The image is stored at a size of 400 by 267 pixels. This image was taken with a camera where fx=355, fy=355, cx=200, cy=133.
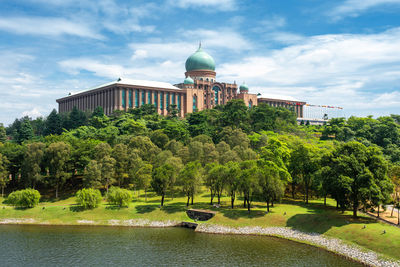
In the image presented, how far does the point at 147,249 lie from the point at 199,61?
341ft

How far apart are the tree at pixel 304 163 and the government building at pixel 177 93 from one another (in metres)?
68.2

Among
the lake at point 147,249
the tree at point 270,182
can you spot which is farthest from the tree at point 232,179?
the lake at point 147,249

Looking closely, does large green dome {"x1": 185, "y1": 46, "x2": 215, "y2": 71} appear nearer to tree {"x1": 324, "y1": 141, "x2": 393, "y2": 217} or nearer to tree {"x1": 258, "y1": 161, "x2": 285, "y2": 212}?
tree {"x1": 258, "y1": 161, "x2": 285, "y2": 212}

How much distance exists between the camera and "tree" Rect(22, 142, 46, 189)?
68.6m

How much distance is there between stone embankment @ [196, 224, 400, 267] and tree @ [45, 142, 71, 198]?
32349mm

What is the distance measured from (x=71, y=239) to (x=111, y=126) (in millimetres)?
52808

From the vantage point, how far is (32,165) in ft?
226

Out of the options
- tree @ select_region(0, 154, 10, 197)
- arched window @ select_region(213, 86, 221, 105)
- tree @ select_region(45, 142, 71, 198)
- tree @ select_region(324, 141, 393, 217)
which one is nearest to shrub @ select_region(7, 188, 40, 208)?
tree @ select_region(45, 142, 71, 198)

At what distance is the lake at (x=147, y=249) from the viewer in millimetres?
37781

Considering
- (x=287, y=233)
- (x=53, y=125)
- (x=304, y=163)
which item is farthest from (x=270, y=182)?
(x=53, y=125)

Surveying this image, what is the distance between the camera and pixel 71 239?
46438mm

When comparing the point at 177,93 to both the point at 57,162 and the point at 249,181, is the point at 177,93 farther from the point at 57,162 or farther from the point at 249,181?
the point at 249,181

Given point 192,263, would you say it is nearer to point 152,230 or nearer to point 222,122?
point 152,230

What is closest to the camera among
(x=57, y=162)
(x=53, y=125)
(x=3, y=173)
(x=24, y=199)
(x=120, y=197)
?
(x=120, y=197)
